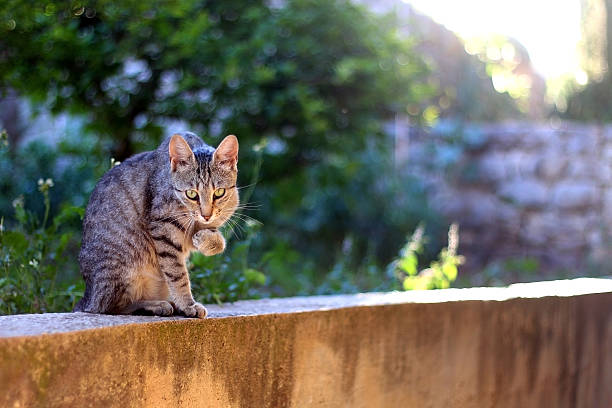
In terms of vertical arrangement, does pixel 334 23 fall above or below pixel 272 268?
above

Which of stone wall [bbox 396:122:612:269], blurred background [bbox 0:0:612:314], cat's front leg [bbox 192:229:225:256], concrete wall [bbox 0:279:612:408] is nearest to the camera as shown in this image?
concrete wall [bbox 0:279:612:408]

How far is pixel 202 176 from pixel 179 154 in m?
0.11

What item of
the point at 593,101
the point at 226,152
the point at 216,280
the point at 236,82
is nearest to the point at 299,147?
the point at 236,82

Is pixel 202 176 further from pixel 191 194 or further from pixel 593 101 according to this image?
pixel 593 101

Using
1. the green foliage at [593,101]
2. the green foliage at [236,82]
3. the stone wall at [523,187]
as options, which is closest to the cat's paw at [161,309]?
the green foliage at [236,82]

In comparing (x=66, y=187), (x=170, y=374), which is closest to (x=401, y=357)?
(x=170, y=374)

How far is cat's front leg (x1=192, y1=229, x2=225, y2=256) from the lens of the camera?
250 cm

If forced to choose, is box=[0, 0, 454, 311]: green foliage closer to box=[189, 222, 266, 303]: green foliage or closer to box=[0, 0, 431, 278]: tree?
box=[0, 0, 431, 278]: tree

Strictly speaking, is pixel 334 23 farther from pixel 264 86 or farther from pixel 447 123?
pixel 447 123

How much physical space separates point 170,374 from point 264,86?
3.70 meters

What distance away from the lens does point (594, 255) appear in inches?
326

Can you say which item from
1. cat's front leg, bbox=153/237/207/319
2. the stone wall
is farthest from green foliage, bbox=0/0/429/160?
the stone wall

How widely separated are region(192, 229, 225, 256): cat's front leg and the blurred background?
31 cm

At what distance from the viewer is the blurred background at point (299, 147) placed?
4.46m
